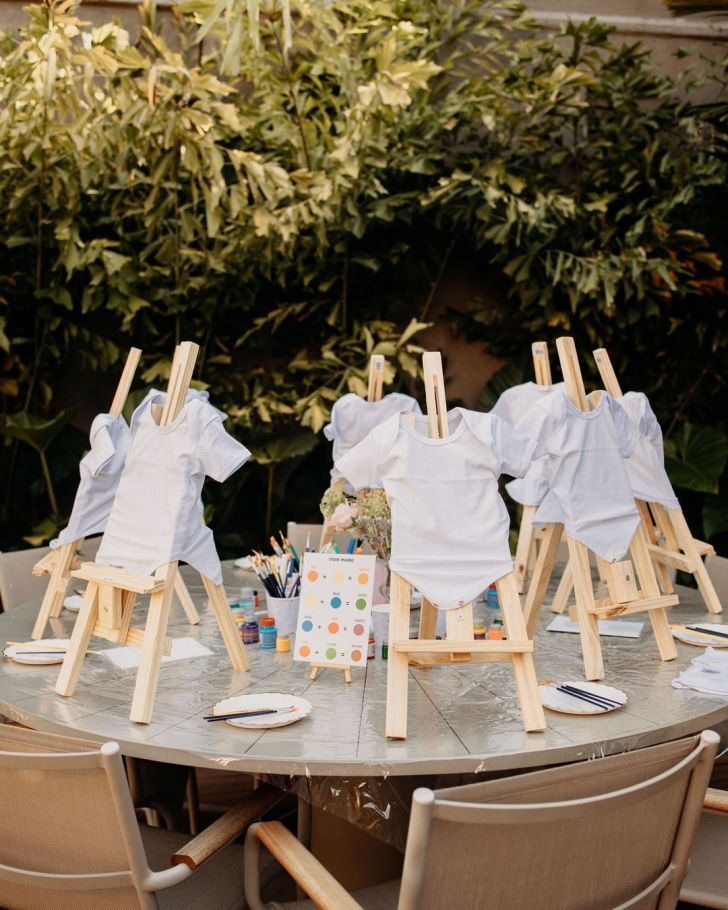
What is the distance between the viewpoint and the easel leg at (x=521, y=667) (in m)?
1.89

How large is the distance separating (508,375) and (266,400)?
4.78 feet

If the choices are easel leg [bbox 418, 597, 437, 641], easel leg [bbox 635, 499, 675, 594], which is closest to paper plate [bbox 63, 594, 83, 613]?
easel leg [bbox 418, 597, 437, 641]

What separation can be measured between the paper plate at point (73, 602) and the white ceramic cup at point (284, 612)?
2.74ft

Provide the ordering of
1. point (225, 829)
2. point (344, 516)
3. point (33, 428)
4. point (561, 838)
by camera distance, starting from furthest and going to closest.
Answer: point (33, 428), point (344, 516), point (225, 829), point (561, 838)

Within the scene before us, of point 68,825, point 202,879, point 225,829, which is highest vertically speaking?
point 68,825

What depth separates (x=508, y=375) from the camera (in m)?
5.36

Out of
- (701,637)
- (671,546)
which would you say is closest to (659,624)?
(701,637)

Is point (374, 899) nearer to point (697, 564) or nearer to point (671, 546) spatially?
point (697, 564)

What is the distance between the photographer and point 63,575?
9.17 ft

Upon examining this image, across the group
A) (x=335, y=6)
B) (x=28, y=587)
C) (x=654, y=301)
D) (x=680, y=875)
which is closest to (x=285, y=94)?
(x=335, y=6)

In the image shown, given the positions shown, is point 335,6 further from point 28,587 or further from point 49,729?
point 49,729

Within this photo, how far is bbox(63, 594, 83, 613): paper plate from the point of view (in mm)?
2994

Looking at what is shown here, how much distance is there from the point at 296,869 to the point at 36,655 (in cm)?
113

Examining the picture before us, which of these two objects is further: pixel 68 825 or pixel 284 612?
pixel 284 612
